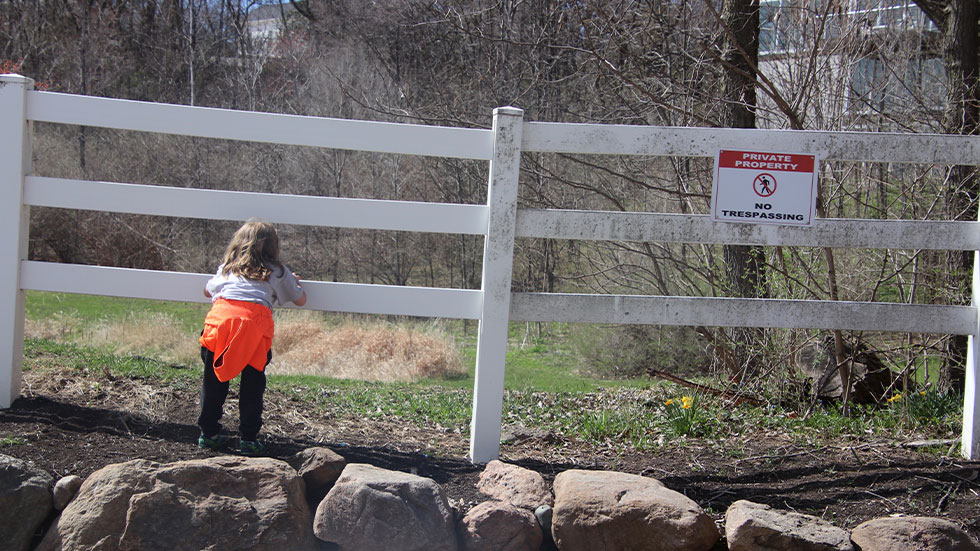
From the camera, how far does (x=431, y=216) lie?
411 cm

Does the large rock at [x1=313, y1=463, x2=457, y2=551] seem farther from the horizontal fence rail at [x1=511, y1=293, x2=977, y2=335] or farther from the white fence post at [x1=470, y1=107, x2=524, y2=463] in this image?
the horizontal fence rail at [x1=511, y1=293, x2=977, y2=335]

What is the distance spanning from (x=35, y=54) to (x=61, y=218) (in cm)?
829

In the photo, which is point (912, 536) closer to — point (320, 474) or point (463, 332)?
point (320, 474)

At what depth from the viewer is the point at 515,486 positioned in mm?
3621

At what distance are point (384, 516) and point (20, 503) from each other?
1.50 m

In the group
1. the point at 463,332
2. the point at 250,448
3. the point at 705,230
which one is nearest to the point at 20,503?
the point at 250,448

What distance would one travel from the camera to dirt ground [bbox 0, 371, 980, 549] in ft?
12.4

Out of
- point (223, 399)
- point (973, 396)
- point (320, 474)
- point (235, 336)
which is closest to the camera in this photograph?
point (320, 474)

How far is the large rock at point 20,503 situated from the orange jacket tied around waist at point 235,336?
2.86 feet

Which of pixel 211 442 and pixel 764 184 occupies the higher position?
pixel 764 184

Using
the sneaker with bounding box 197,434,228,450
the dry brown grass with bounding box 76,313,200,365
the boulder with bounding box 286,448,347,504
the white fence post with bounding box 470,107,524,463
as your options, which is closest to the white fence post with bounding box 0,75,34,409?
the sneaker with bounding box 197,434,228,450

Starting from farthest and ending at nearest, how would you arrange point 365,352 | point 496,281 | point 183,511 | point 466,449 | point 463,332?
point 463,332, point 365,352, point 466,449, point 496,281, point 183,511

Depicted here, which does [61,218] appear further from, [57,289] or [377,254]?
[57,289]

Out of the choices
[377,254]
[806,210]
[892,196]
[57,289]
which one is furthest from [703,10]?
[377,254]
